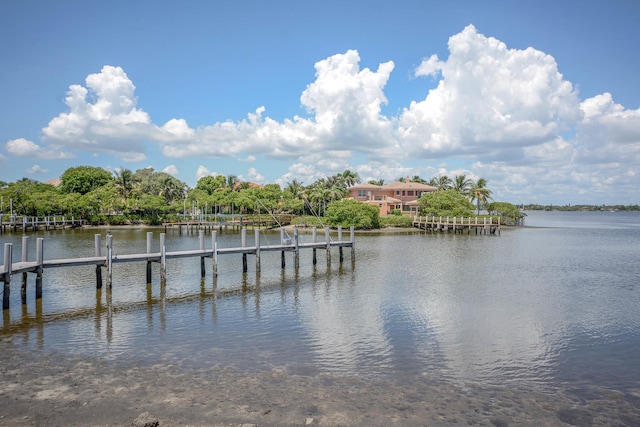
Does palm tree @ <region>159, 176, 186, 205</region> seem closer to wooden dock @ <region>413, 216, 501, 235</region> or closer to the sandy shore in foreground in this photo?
wooden dock @ <region>413, 216, 501, 235</region>

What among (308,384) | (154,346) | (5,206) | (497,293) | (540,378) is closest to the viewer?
(308,384)

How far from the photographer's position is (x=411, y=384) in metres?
11.6

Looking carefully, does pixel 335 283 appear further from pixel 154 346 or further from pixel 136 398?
pixel 136 398

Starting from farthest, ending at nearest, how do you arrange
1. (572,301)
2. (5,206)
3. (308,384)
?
(5,206) → (572,301) → (308,384)

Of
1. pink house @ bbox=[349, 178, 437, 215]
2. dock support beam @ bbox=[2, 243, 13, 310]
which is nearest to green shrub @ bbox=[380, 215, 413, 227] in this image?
pink house @ bbox=[349, 178, 437, 215]

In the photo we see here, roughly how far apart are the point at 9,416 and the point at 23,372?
8.84ft

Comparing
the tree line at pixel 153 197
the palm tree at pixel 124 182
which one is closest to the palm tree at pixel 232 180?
the tree line at pixel 153 197

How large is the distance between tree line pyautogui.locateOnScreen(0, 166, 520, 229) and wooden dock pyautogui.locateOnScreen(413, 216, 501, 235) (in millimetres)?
5606

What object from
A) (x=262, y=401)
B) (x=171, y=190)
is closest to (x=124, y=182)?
(x=171, y=190)

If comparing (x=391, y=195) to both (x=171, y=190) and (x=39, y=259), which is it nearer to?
(x=171, y=190)

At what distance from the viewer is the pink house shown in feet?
297

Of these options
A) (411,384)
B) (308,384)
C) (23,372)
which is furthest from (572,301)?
(23,372)

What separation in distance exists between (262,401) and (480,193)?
9754 centimetres

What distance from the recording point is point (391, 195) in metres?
98.8
